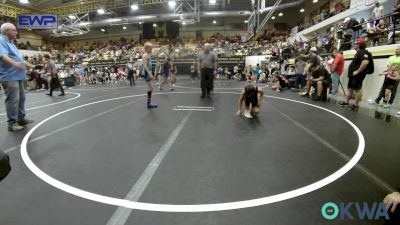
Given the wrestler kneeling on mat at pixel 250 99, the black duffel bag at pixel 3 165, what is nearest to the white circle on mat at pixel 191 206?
the black duffel bag at pixel 3 165

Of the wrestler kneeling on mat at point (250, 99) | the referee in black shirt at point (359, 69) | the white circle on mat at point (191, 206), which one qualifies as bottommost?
the white circle on mat at point (191, 206)

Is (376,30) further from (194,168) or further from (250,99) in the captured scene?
(194,168)

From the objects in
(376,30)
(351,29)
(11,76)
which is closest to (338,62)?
(376,30)

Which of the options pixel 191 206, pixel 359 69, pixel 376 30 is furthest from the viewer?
pixel 376 30

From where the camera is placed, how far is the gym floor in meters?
1.99

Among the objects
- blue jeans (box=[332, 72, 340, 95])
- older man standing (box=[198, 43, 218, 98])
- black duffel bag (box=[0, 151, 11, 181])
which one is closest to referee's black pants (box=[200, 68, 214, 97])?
older man standing (box=[198, 43, 218, 98])

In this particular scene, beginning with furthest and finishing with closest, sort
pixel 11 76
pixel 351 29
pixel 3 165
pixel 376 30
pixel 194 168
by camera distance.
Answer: pixel 351 29
pixel 376 30
pixel 11 76
pixel 194 168
pixel 3 165

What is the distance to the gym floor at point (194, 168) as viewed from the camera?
1988mm

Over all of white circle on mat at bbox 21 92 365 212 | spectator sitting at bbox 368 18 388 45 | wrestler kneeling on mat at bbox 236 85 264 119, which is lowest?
white circle on mat at bbox 21 92 365 212

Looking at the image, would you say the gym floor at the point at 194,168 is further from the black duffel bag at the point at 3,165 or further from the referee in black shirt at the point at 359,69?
the referee in black shirt at the point at 359,69

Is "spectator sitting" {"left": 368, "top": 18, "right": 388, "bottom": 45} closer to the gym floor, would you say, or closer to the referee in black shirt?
the referee in black shirt

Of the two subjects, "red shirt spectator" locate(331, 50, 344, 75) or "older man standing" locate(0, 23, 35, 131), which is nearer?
"older man standing" locate(0, 23, 35, 131)

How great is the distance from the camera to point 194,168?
111 inches

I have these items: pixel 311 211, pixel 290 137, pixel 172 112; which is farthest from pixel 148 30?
pixel 311 211
